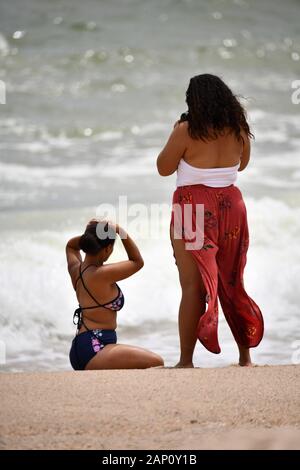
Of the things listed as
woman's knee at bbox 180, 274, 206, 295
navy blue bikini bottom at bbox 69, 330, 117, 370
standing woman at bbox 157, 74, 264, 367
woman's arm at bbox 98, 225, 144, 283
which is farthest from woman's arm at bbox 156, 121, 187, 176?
navy blue bikini bottom at bbox 69, 330, 117, 370

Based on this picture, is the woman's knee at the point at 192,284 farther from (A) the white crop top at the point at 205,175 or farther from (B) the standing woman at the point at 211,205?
(A) the white crop top at the point at 205,175

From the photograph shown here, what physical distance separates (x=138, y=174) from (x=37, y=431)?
8355 mm

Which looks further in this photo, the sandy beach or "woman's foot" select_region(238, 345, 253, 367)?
"woman's foot" select_region(238, 345, 253, 367)

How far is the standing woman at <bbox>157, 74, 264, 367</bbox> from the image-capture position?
421 cm

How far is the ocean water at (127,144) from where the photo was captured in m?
6.45

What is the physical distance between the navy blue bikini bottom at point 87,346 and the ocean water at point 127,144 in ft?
3.73

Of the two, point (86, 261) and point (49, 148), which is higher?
point (49, 148)

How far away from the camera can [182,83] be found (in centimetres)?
1561

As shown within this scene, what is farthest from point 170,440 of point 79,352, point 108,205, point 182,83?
point 182,83

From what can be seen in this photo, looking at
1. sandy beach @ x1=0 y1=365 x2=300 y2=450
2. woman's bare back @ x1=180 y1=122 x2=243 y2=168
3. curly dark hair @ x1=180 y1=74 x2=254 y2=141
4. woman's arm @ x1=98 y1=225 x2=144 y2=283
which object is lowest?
sandy beach @ x1=0 y1=365 x2=300 y2=450

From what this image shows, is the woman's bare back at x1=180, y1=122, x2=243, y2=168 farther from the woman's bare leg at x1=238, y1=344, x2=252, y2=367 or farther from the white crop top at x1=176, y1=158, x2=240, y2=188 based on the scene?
the woman's bare leg at x1=238, y1=344, x2=252, y2=367

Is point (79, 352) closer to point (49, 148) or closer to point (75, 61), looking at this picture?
point (49, 148)

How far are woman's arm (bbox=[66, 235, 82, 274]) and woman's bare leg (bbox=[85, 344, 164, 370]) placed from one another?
47 centimetres

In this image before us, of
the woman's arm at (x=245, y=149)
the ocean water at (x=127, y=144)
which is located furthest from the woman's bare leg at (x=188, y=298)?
Result: the ocean water at (x=127, y=144)
